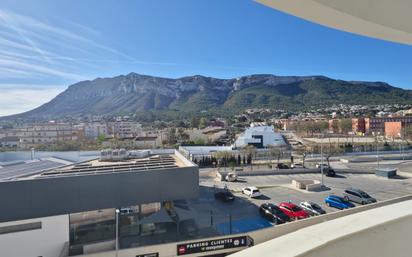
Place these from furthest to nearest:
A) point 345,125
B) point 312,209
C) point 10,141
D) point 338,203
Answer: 1. point 345,125
2. point 10,141
3. point 338,203
4. point 312,209

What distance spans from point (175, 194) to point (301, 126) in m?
43.3

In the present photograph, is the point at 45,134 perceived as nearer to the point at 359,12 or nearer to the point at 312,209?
the point at 312,209

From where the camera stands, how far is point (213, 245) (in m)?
6.84

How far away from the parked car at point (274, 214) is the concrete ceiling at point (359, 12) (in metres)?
8.59

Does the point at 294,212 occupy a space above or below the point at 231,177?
below

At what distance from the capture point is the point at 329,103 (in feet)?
273

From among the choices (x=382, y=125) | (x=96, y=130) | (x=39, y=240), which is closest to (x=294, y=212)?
(x=39, y=240)

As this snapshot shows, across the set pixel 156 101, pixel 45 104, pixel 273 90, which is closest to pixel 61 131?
pixel 156 101

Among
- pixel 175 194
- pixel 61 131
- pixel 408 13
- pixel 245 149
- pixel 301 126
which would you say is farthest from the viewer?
pixel 301 126

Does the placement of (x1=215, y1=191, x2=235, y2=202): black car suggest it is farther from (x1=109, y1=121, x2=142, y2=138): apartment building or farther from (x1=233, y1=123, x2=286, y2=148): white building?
(x1=109, y1=121, x2=142, y2=138): apartment building

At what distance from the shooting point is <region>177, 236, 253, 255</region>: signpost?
6.69 meters

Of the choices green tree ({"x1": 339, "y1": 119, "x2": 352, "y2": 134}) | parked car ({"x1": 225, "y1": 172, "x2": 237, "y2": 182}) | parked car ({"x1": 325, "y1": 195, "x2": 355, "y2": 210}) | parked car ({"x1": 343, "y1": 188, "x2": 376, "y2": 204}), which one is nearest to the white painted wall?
parked car ({"x1": 325, "y1": 195, "x2": 355, "y2": 210})

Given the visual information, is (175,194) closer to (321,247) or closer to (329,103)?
(321,247)

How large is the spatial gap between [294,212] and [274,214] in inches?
33.8
